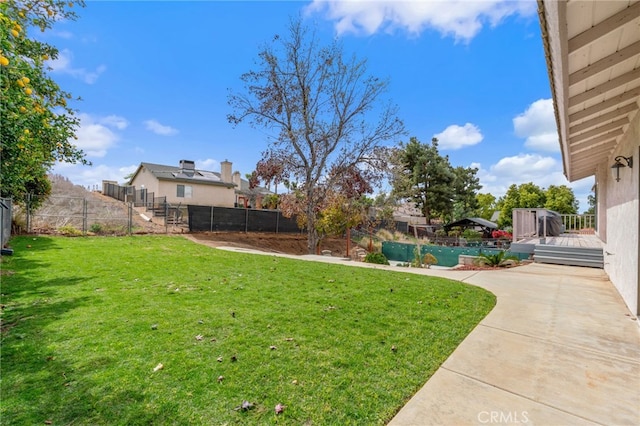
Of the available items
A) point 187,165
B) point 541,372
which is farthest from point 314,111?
point 187,165

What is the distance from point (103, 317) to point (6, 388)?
151 centimetres

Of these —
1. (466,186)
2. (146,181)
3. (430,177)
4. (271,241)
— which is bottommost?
(271,241)

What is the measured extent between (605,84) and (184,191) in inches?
1115

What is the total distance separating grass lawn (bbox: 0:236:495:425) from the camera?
2133 mm

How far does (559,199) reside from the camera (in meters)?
37.6

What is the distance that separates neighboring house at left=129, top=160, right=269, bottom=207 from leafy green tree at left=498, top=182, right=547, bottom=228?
98.1ft

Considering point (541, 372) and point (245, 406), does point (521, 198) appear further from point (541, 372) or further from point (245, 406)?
point (245, 406)

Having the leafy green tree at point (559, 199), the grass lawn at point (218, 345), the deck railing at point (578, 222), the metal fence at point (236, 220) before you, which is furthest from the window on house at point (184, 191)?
the leafy green tree at point (559, 199)

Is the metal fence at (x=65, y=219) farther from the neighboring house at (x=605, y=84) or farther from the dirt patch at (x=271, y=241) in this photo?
the neighboring house at (x=605, y=84)

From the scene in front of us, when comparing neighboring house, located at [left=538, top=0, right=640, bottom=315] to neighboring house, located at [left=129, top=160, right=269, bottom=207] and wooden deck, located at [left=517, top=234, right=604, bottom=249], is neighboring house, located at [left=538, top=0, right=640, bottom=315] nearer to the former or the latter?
wooden deck, located at [left=517, top=234, right=604, bottom=249]

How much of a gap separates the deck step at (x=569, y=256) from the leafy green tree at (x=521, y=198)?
27638 millimetres

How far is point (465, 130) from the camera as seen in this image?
23.8 m

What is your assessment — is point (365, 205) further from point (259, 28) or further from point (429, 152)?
point (429, 152)

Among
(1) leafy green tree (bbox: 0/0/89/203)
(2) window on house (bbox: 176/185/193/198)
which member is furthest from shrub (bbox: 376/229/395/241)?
(1) leafy green tree (bbox: 0/0/89/203)
